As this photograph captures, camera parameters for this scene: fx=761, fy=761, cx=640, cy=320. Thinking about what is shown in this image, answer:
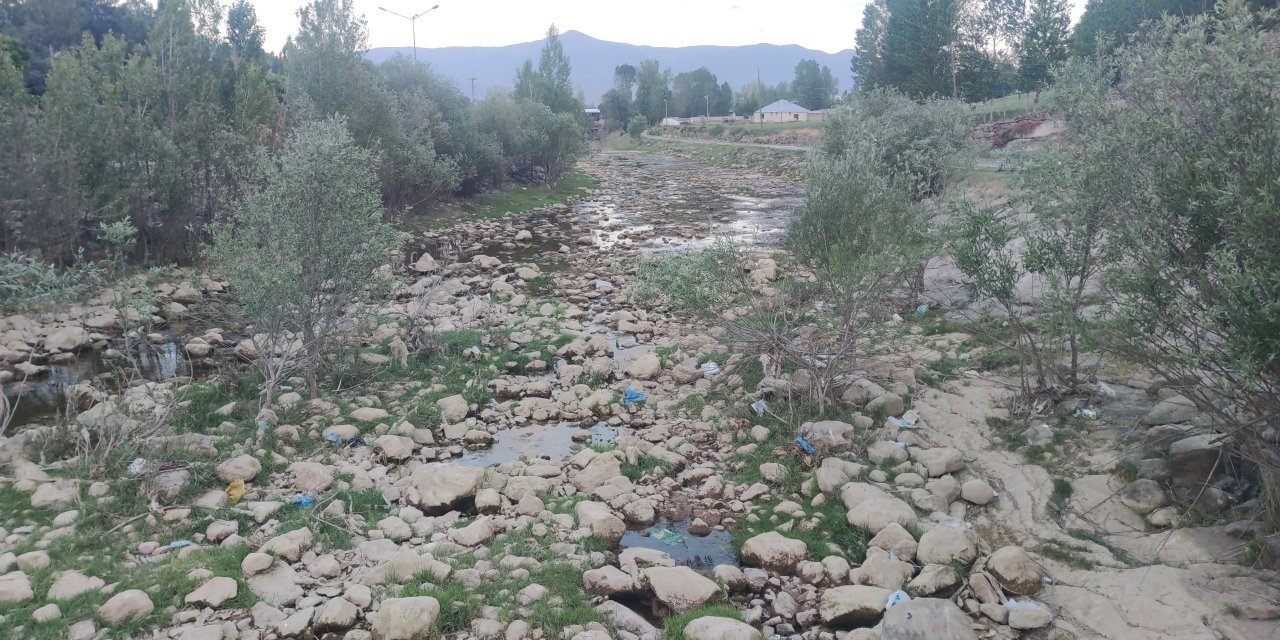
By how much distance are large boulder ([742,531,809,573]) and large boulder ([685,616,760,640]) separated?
1.39 meters

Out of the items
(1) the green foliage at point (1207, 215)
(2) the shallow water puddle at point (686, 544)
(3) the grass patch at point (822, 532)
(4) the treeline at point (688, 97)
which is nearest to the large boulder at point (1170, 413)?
(1) the green foliage at point (1207, 215)

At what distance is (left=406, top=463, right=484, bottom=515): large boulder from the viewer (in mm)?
9602

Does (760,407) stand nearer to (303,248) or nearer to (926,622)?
(926,622)

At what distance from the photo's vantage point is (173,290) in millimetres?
20125

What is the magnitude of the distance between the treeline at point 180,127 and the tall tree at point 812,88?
70.2m

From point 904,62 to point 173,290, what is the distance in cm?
5107

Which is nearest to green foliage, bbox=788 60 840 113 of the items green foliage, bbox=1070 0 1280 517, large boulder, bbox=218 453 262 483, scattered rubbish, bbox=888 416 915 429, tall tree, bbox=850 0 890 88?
tall tree, bbox=850 0 890 88

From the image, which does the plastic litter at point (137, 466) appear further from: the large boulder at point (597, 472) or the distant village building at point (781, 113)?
the distant village building at point (781, 113)

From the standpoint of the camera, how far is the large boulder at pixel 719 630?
6762mm

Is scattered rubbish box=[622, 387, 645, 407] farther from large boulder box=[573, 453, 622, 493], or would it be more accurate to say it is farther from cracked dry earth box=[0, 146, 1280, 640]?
large boulder box=[573, 453, 622, 493]

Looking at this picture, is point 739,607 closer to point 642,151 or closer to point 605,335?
point 605,335

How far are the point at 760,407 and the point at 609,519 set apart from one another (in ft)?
13.0

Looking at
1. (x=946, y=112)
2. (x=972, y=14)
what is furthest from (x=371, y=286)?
(x=972, y=14)

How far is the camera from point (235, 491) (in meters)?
9.38
